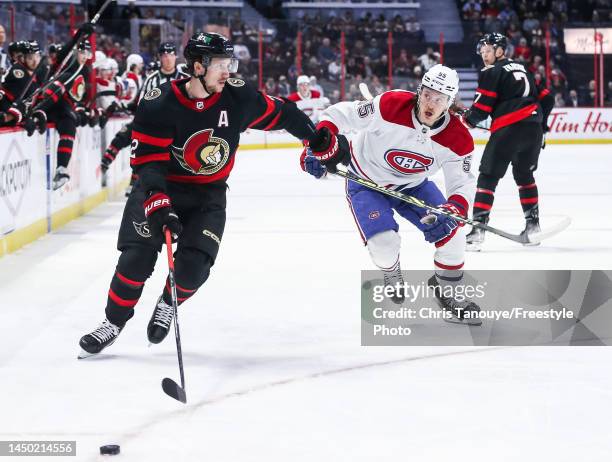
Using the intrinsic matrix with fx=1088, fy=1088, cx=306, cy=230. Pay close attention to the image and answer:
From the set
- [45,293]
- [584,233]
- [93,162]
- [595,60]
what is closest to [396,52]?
[595,60]

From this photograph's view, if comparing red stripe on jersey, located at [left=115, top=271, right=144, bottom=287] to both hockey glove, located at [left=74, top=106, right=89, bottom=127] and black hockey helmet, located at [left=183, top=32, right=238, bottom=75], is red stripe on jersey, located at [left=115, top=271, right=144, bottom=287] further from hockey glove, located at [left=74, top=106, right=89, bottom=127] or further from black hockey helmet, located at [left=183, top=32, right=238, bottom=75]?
hockey glove, located at [left=74, top=106, right=89, bottom=127]

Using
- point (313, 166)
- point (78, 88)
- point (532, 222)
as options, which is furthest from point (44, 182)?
point (313, 166)

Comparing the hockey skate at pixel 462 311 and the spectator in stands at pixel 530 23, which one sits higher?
the spectator in stands at pixel 530 23

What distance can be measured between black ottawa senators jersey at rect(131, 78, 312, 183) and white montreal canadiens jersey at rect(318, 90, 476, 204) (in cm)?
53

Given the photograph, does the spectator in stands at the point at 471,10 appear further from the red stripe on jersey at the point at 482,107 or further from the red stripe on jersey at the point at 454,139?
the red stripe on jersey at the point at 454,139

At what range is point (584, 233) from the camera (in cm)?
699

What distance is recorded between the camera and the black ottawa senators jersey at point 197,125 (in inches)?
139

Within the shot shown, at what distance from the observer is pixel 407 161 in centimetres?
433

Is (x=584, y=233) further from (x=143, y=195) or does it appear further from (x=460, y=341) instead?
(x=143, y=195)

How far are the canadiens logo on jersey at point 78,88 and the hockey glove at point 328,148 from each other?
4542 millimetres

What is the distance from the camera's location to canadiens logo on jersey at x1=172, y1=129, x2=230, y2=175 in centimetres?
361

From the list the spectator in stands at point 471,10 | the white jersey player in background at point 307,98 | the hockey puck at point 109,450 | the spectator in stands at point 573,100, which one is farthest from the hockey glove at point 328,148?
the spectator in stands at point 471,10

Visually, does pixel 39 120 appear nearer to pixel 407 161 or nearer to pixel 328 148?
pixel 407 161

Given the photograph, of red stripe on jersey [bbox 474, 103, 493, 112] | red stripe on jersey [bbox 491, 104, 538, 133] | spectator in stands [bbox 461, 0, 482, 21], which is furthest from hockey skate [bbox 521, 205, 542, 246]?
spectator in stands [bbox 461, 0, 482, 21]
